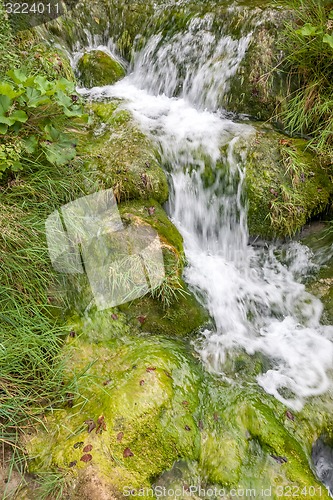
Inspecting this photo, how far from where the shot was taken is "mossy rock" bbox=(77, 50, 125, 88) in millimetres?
5277

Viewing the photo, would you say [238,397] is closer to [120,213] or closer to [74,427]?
[74,427]

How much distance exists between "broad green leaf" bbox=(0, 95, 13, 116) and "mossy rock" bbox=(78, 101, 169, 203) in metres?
1.03

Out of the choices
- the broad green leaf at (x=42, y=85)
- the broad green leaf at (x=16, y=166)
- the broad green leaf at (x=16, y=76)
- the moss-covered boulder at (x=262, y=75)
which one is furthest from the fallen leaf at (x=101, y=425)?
the moss-covered boulder at (x=262, y=75)

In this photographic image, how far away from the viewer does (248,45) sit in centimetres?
470

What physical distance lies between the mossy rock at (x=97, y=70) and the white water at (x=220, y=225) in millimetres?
182

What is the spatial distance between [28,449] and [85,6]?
6.53m

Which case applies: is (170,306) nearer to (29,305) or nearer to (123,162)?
(29,305)

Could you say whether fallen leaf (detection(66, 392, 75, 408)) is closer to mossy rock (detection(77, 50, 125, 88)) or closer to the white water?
the white water

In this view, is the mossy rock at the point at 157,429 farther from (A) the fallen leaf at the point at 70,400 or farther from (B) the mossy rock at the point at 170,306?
(B) the mossy rock at the point at 170,306

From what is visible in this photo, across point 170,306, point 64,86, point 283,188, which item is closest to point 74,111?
point 64,86

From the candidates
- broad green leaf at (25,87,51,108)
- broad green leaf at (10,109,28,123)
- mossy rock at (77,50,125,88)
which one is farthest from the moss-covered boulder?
broad green leaf at (10,109,28,123)

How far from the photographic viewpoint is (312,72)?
13.5 ft

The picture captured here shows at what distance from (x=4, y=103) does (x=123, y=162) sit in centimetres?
138

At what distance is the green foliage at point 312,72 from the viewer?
3.89m
